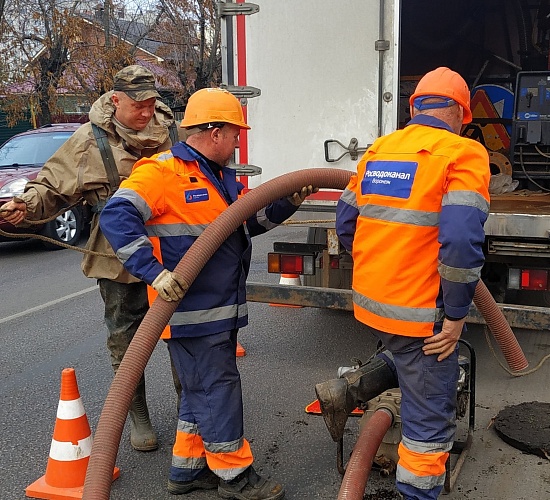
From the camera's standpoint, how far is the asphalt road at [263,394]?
3.37 meters

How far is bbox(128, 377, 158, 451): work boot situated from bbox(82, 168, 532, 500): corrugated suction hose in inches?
41.9

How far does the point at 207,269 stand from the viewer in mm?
3043

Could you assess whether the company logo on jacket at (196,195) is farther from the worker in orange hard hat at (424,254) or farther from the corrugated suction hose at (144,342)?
the worker in orange hard hat at (424,254)

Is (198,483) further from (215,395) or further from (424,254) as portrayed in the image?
(424,254)

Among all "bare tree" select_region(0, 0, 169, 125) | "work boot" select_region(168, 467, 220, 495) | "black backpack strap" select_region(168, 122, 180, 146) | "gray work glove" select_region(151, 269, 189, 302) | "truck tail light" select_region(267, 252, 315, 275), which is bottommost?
"work boot" select_region(168, 467, 220, 495)

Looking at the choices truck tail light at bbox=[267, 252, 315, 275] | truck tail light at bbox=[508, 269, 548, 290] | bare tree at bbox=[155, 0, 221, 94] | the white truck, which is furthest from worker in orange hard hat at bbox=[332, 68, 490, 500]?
bare tree at bbox=[155, 0, 221, 94]

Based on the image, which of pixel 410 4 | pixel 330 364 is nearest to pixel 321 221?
pixel 330 364

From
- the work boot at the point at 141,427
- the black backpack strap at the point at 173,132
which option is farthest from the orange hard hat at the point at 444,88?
the work boot at the point at 141,427

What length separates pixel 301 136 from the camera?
4.43 metres

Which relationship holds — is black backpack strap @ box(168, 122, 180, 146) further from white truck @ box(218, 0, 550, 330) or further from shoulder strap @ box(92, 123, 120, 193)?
white truck @ box(218, 0, 550, 330)

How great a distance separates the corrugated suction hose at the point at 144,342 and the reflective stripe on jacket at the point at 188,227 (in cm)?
18

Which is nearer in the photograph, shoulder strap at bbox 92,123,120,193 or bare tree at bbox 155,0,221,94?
shoulder strap at bbox 92,123,120,193

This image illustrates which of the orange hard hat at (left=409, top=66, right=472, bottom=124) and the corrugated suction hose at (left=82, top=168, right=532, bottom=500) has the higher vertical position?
the orange hard hat at (left=409, top=66, right=472, bottom=124)

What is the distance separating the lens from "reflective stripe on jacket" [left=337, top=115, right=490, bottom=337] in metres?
2.48
